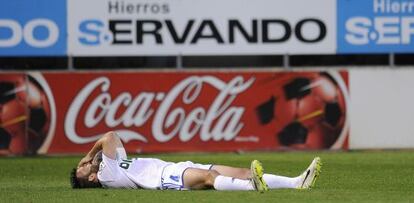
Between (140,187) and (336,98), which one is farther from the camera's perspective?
(336,98)

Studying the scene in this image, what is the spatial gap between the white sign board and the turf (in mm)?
2460

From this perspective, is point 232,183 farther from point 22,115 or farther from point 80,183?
point 22,115

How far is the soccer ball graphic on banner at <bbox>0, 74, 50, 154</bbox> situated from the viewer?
21.2m

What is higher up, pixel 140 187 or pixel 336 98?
pixel 140 187

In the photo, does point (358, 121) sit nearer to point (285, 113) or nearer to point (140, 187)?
point (285, 113)

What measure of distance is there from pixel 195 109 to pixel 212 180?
9.26 m

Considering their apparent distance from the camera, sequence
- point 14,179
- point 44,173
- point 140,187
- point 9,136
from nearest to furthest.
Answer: point 140,187, point 14,179, point 44,173, point 9,136

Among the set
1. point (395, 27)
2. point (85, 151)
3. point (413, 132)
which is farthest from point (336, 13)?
point (85, 151)

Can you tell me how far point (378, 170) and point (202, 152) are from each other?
18.3 feet

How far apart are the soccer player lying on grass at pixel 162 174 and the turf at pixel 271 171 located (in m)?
0.16

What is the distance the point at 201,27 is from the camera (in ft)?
72.8

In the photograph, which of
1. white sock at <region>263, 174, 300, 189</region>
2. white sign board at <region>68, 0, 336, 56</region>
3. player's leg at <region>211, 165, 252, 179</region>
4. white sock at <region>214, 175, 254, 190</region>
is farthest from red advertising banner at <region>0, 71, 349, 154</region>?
white sock at <region>214, 175, 254, 190</region>

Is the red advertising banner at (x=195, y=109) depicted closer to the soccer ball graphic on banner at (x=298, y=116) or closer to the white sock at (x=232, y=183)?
the soccer ball graphic on banner at (x=298, y=116)

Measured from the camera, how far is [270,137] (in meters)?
21.6
